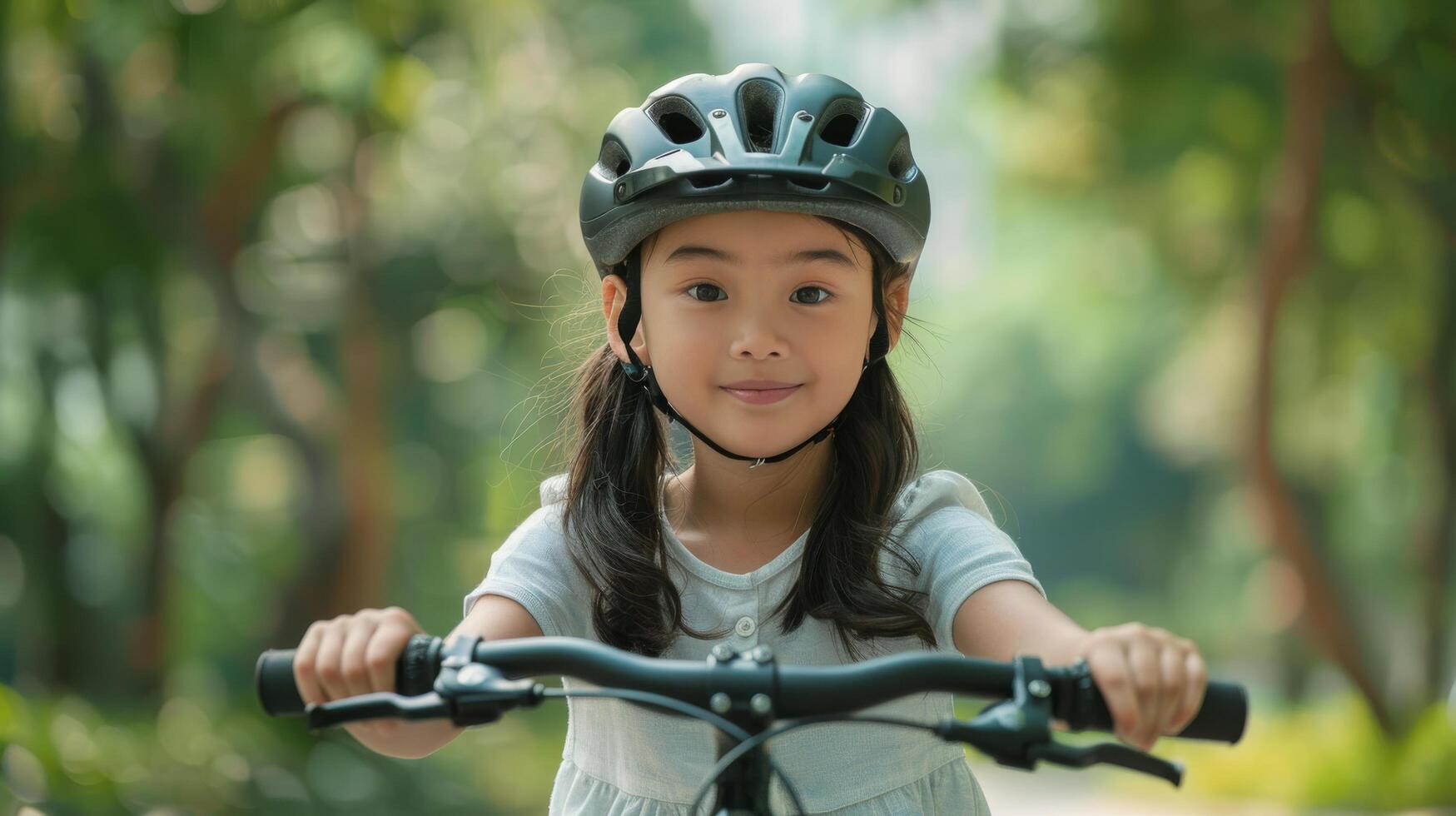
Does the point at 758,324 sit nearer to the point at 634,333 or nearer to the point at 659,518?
the point at 634,333

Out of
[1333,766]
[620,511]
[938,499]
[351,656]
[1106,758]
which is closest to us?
[1106,758]

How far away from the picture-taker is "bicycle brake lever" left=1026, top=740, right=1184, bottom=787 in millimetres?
1569

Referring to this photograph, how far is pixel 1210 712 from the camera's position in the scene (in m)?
1.74

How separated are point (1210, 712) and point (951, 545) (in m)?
0.75

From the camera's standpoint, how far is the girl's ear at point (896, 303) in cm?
276

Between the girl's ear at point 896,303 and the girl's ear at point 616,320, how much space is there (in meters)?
0.48

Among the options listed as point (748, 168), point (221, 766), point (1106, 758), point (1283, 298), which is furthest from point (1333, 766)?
point (1106, 758)

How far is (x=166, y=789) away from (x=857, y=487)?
8581mm

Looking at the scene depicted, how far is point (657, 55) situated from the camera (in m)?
15.7

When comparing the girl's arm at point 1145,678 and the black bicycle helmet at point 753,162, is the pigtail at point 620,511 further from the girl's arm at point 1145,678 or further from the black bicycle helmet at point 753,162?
the girl's arm at point 1145,678

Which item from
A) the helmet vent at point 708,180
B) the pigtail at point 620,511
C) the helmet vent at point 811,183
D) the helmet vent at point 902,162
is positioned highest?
the helmet vent at point 902,162

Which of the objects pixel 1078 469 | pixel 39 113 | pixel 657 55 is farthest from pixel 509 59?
pixel 1078 469

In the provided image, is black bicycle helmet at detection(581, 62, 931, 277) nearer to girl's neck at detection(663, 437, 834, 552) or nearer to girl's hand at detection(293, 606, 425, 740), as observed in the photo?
girl's neck at detection(663, 437, 834, 552)

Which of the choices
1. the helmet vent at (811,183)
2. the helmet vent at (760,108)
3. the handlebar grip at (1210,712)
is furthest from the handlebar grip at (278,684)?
the helmet vent at (760,108)
